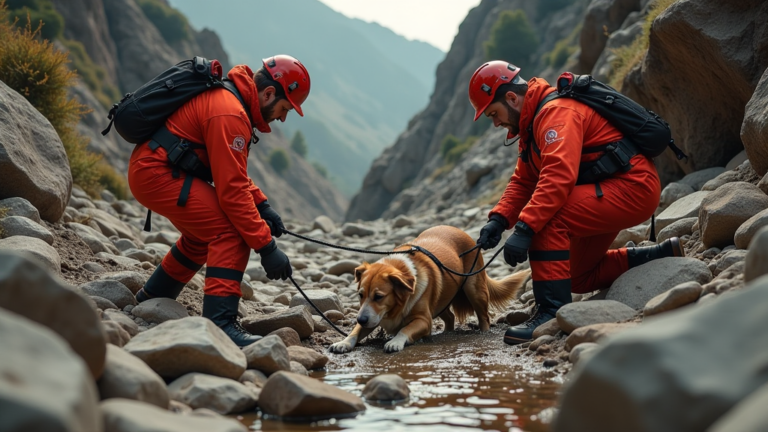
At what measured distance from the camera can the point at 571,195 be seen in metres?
6.38

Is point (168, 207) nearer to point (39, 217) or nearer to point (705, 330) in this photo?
point (39, 217)

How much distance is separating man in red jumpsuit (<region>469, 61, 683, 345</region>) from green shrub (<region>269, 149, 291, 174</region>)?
75.8 meters

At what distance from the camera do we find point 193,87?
20.5 feet

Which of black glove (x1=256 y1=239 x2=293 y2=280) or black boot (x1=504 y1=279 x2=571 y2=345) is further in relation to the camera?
black boot (x1=504 y1=279 x2=571 y2=345)

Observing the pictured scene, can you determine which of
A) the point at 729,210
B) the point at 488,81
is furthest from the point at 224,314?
the point at 729,210

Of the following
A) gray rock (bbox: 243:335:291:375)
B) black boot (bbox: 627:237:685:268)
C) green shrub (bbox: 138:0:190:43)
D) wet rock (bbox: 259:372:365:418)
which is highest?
black boot (bbox: 627:237:685:268)

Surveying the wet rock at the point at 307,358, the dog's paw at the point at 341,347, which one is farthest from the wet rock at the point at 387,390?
the dog's paw at the point at 341,347

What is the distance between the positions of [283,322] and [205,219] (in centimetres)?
123

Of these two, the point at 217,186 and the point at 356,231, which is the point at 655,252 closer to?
the point at 217,186

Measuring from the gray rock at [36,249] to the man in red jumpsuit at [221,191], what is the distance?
79 centimetres

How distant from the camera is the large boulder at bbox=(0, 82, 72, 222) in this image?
740cm

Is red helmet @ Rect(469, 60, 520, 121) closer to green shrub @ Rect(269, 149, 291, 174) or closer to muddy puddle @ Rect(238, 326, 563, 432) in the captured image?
muddy puddle @ Rect(238, 326, 563, 432)

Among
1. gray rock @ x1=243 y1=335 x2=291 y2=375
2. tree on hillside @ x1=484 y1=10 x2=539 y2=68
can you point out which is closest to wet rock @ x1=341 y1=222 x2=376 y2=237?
gray rock @ x1=243 y1=335 x2=291 y2=375

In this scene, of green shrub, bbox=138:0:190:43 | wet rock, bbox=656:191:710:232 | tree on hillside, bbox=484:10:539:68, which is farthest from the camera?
green shrub, bbox=138:0:190:43
